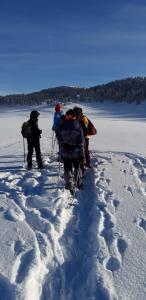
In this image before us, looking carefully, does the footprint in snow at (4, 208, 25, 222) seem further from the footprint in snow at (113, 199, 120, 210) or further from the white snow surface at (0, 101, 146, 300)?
the footprint in snow at (113, 199, 120, 210)

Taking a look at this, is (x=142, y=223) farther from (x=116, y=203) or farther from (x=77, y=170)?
(x=77, y=170)

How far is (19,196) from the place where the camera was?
9.02 meters

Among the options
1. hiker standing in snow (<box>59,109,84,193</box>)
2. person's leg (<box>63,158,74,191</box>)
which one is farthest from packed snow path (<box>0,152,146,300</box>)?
hiker standing in snow (<box>59,109,84,193</box>)

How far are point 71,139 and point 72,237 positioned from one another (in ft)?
10.2

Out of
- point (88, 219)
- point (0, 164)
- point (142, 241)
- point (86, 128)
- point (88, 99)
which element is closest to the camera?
point (142, 241)

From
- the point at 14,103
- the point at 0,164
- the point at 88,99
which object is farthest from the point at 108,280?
the point at 14,103

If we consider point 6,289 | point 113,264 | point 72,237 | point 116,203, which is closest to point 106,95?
point 116,203

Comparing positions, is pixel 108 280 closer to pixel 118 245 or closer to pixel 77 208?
pixel 118 245

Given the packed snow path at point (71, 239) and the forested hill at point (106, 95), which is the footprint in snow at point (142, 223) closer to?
the packed snow path at point (71, 239)

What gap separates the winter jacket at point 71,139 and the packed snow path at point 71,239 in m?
0.96

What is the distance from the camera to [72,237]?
6.95 metres

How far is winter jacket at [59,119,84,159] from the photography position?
9.38 metres

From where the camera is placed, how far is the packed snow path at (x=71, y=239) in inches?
213

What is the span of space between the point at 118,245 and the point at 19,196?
3135 millimetres
